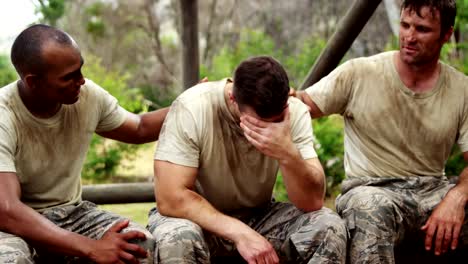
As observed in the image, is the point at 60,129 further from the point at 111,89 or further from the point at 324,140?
the point at 111,89

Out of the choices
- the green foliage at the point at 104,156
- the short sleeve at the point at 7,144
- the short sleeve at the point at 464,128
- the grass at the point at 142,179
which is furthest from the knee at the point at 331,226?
the green foliage at the point at 104,156

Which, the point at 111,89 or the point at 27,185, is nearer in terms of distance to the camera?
the point at 27,185

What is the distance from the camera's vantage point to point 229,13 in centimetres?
1652

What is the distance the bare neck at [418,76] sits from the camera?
429 centimetres

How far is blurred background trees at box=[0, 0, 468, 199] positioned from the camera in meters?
8.45

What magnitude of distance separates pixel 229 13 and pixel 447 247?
13.0m

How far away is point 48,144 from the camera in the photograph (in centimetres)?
375

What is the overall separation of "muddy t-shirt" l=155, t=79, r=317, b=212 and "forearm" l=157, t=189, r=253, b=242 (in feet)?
0.53

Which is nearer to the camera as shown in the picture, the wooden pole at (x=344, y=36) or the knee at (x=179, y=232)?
the knee at (x=179, y=232)

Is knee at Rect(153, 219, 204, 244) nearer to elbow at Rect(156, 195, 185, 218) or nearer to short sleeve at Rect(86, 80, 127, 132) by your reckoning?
elbow at Rect(156, 195, 185, 218)

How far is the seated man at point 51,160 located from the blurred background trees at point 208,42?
3423 millimetres

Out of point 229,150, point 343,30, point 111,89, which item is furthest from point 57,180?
point 111,89

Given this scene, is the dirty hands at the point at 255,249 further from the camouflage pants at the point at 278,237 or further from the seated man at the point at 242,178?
the camouflage pants at the point at 278,237

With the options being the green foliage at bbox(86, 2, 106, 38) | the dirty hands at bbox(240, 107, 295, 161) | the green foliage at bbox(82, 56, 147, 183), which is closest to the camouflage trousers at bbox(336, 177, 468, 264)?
the dirty hands at bbox(240, 107, 295, 161)
